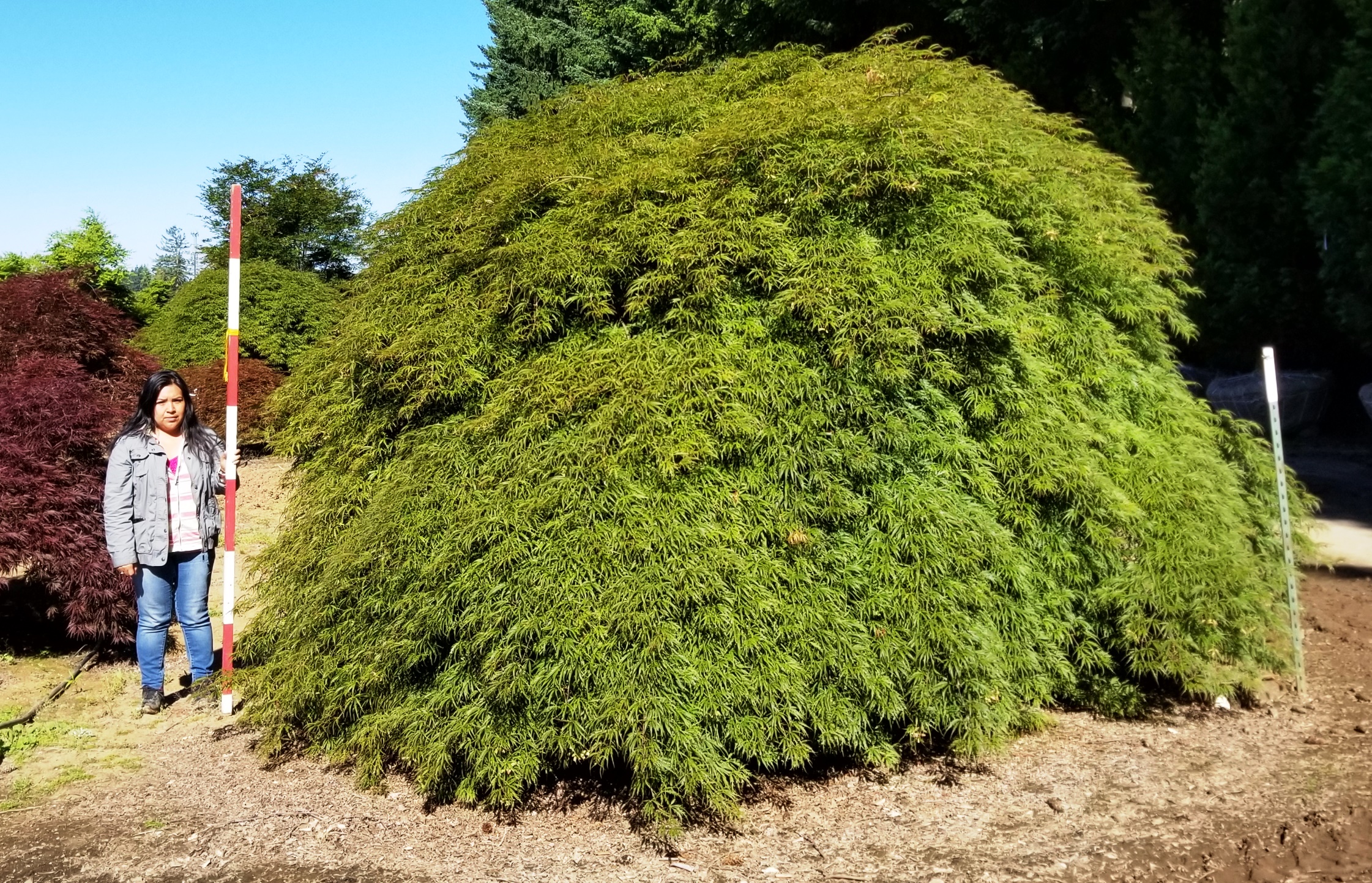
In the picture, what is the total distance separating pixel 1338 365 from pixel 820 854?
14.1 m

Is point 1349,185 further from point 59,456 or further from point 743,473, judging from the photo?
point 59,456

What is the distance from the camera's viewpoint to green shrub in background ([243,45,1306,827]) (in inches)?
146

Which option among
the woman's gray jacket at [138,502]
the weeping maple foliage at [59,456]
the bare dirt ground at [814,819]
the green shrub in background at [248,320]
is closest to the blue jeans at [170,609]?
the woman's gray jacket at [138,502]

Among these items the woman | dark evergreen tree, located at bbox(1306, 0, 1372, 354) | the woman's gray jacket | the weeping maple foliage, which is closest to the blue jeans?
the woman

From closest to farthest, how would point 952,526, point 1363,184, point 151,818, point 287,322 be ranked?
point 151,818 → point 952,526 → point 1363,184 → point 287,322

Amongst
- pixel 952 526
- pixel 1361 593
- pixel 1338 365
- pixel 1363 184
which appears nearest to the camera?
pixel 952 526

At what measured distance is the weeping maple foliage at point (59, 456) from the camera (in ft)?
17.8

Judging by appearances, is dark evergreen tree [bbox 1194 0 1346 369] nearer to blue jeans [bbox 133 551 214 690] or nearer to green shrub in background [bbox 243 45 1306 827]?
green shrub in background [bbox 243 45 1306 827]

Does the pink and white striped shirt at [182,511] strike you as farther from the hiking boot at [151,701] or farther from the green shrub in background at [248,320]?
the green shrub in background at [248,320]

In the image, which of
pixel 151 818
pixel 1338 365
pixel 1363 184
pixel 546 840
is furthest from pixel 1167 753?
pixel 1338 365

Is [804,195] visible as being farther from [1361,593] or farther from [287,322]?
[287,322]

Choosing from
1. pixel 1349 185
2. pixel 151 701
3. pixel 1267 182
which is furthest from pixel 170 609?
pixel 1267 182

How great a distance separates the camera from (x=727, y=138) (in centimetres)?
436

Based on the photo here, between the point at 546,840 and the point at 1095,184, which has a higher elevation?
the point at 1095,184
